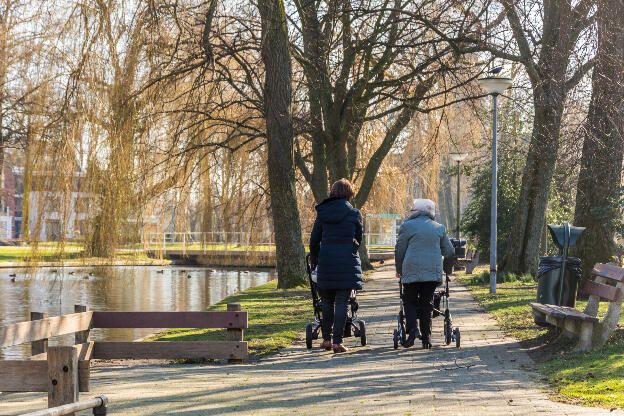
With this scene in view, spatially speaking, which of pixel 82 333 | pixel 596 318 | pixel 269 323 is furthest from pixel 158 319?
pixel 596 318

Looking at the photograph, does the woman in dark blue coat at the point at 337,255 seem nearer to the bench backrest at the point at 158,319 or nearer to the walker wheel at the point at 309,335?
the walker wheel at the point at 309,335

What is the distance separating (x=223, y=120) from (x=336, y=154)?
4221 mm

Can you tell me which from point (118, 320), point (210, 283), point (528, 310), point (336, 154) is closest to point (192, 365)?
point (118, 320)

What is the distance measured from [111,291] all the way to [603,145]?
351 inches

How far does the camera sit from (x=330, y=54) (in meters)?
21.9

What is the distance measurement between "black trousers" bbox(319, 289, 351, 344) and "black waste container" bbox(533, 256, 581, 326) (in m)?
3.48

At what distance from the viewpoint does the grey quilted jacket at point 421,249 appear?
33.8 ft

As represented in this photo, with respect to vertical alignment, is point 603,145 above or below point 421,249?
above

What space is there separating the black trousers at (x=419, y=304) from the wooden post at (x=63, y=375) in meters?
5.95

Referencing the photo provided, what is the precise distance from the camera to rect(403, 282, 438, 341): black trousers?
34.1 feet

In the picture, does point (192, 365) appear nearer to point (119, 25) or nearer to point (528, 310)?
point (119, 25)

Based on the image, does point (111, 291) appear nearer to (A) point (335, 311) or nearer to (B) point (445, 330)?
(A) point (335, 311)

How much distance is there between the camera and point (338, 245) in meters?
10.2

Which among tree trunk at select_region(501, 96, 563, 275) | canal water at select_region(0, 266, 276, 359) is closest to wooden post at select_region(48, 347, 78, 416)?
canal water at select_region(0, 266, 276, 359)
